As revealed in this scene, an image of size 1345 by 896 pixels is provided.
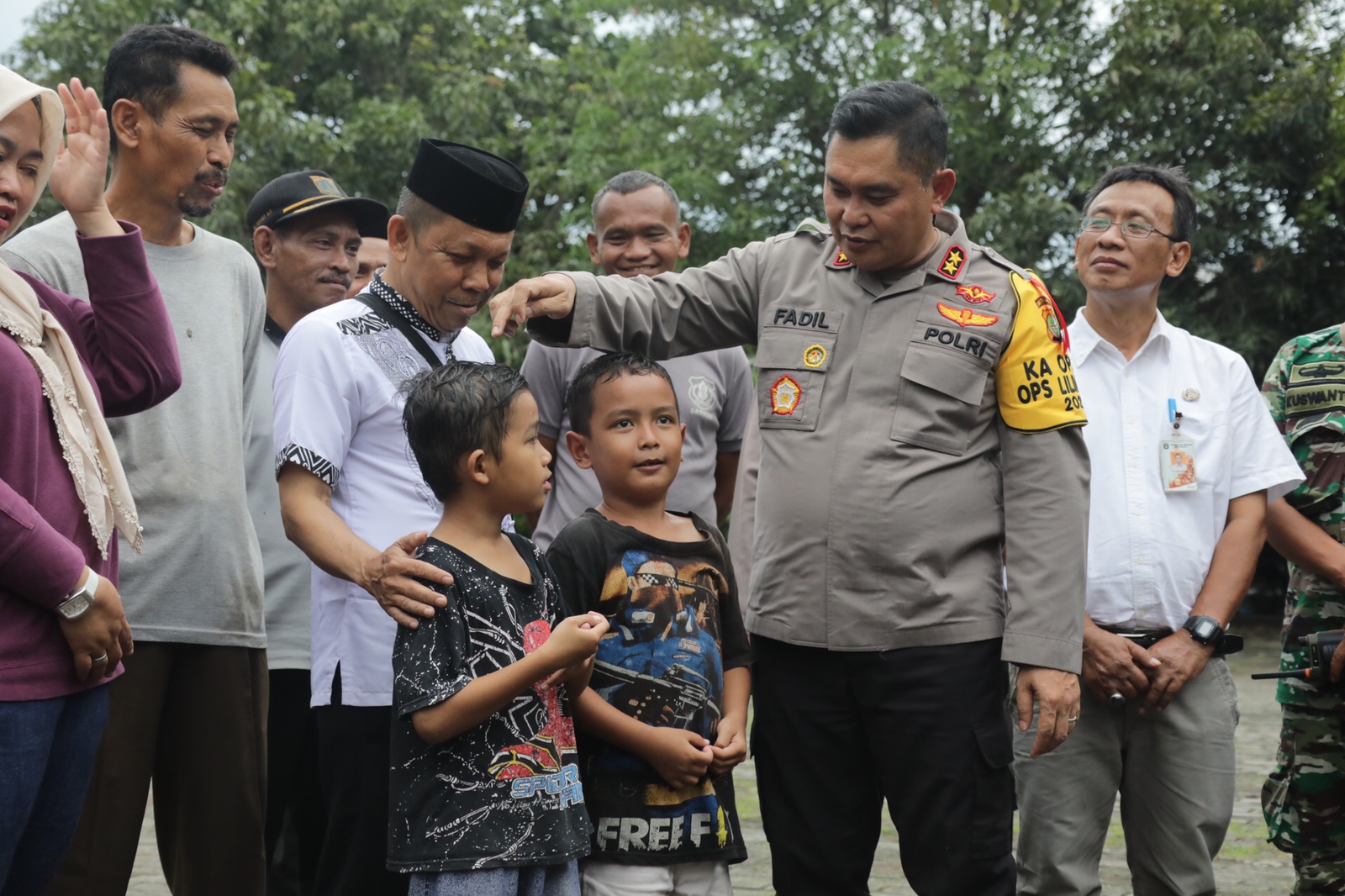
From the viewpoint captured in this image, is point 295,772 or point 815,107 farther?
point 815,107

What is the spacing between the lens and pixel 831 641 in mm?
2873

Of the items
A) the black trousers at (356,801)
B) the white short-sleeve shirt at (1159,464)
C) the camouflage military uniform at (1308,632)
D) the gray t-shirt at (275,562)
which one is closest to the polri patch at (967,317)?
the white short-sleeve shirt at (1159,464)

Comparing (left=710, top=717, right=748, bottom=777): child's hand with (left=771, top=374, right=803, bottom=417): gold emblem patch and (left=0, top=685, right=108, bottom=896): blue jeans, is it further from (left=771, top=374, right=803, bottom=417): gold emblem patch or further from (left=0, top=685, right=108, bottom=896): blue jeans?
(left=0, top=685, right=108, bottom=896): blue jeans

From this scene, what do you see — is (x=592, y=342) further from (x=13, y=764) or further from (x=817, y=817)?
(x=13, y=764)

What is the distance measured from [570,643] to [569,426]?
5.14 ft

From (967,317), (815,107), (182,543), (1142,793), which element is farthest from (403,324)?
(815,107)

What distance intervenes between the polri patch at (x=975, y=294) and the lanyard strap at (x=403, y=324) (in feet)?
3.92

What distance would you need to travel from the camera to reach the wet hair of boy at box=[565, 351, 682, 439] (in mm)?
2998

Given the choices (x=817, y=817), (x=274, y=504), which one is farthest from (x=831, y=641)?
(x=274, y=504)

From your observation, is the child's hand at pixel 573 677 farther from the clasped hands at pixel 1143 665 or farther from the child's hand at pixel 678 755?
the clasped hands at pixel 1143 665

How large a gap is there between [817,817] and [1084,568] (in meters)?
0.83

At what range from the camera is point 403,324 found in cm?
283

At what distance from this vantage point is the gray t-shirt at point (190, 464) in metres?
3.00

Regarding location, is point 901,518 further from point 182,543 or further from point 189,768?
point 189,768
